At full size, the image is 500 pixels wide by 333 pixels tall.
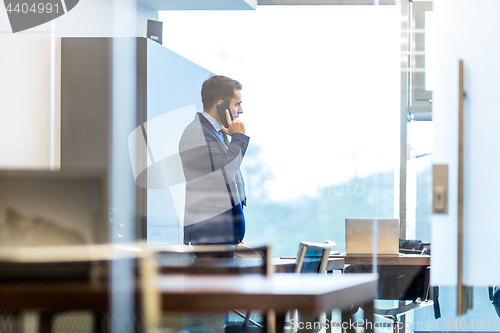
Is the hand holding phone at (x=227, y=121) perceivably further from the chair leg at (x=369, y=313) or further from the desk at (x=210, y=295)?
the desk at (x=210, y=295)

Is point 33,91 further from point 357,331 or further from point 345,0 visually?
point 357,331

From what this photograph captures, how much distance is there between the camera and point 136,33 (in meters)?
4.05

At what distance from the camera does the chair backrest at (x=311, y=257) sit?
223 centimetres

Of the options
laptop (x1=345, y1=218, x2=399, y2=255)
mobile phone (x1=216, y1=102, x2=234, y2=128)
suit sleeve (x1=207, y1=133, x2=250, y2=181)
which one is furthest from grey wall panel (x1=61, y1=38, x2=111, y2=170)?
laptop (x1=345, y1=218, x2=399, y2=255)

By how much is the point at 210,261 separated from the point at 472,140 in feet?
4.45

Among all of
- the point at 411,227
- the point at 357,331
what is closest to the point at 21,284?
the point at 357,331

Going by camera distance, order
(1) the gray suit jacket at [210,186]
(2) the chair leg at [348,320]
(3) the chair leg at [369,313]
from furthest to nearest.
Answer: (1) the gray suit jacket at [210,186]
(2) the chair leg at [348,320]
(3) the chair leg at [369,313]

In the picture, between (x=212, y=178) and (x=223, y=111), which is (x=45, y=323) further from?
(x=223, y=111)

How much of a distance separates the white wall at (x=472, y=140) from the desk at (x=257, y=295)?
961mm

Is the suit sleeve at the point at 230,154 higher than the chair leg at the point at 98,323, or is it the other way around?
the suit sleeve at the point at 230,154

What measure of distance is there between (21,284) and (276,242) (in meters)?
2.39

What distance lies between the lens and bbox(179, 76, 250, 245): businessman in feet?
9.84

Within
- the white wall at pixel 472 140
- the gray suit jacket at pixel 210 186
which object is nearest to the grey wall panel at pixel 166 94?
the gray suit jacket at pixel 210 186

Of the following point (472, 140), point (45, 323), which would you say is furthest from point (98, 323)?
point (472, 140)
